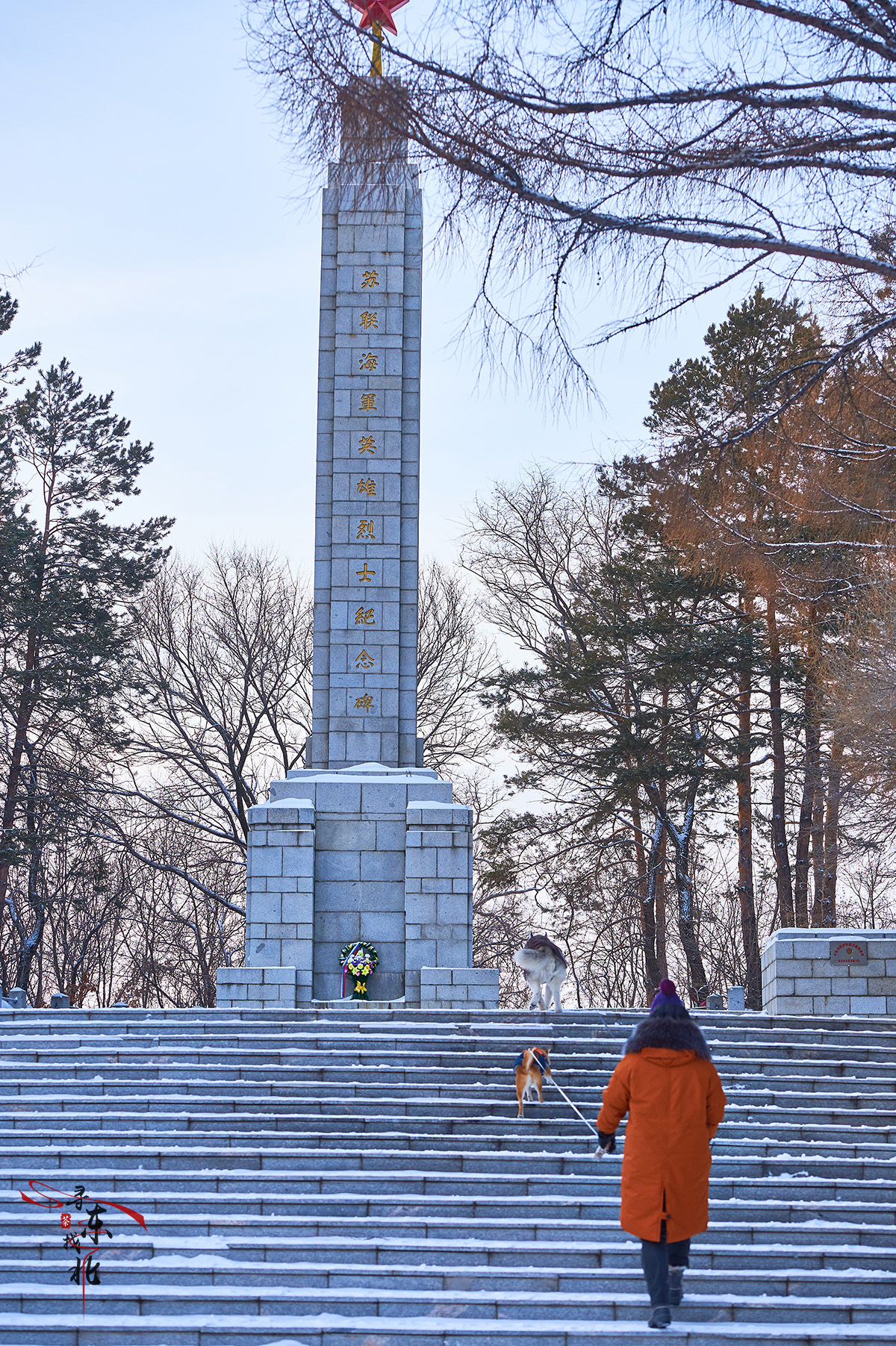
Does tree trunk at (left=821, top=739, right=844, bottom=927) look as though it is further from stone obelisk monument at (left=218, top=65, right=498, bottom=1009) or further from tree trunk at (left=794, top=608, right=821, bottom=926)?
stone obelisk monument at (left=218, top=65, right=498, bottom=1009)

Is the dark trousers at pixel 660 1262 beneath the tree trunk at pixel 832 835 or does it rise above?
beneath

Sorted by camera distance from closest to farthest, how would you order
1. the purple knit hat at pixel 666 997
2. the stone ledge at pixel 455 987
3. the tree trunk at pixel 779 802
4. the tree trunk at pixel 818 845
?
the purple knit hat at pixel 666 997 < the stone ledge at pixel 455 987 < the tree trunk at pixel 818 845 < the tree trunk at pixel 779 802

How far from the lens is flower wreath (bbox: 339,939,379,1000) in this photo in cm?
1253

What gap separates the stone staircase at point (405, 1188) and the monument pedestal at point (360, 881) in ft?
10.3

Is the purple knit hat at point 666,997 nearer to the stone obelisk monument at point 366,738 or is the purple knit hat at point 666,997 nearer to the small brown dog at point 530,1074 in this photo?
the small brown dog at point 530,1074

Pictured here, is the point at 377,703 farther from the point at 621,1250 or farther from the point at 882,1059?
the point at 621,1250

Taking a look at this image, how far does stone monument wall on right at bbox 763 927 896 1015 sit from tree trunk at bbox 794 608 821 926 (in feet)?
23.8

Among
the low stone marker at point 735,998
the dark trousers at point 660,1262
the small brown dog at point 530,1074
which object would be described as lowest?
the dark trousers at point 660,1262

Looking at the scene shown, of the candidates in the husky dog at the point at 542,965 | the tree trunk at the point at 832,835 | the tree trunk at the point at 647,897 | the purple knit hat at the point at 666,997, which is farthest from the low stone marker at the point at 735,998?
the tree trunk at the point at 647,897

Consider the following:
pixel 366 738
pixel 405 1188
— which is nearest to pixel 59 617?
pixel 366 738

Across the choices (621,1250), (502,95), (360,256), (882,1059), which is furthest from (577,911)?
(502,95)

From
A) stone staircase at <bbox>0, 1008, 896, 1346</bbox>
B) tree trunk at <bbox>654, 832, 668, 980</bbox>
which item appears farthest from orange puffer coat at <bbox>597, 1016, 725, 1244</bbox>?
tree trunk at <bbox>654, 832, 668, 980</bbox>

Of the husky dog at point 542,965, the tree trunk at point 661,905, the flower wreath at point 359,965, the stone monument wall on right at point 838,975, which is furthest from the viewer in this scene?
the tree trunk at point 661,905

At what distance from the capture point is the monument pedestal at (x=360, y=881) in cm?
1257
